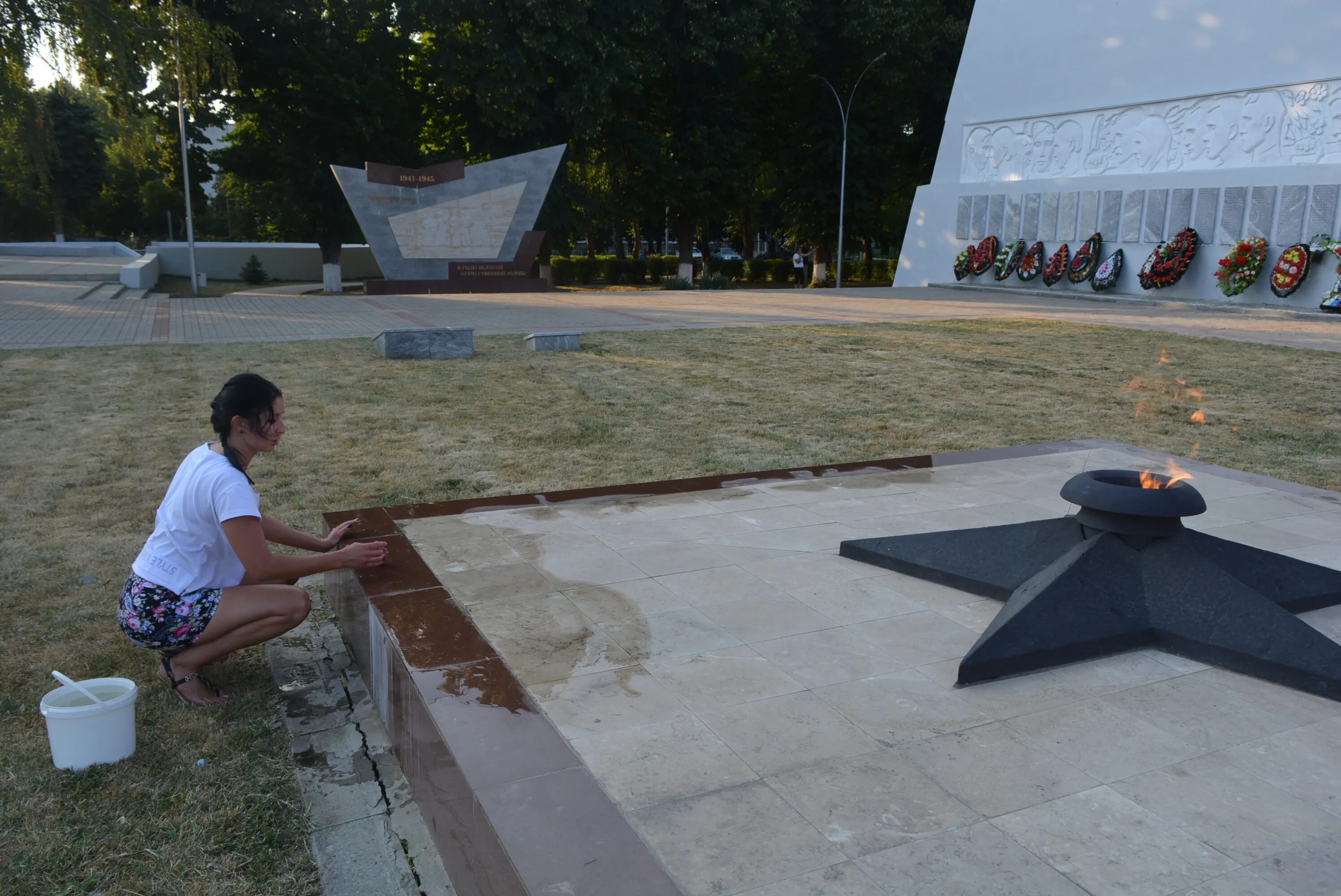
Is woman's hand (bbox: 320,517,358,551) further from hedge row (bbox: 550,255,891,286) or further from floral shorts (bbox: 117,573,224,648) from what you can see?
hedge row (bbox: 550,255,891,286)

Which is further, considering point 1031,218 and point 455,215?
point 1031,218

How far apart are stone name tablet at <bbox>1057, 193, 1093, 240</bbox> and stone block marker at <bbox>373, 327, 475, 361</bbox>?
16944 millimetres

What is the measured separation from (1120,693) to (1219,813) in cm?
69

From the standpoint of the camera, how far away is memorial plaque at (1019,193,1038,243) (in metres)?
24.1

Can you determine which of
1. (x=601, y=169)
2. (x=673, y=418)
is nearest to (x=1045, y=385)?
(x=673, y=418)

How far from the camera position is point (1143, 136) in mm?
21766

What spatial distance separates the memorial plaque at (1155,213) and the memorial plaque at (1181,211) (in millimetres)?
160

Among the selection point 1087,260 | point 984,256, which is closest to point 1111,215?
point 1087,260

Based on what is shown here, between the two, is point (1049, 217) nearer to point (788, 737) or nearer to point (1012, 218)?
point (1012, 218)

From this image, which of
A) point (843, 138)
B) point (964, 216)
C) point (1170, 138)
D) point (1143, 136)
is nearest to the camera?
point (1170, 138)

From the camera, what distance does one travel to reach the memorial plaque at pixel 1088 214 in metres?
22.6

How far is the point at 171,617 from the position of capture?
128 inches

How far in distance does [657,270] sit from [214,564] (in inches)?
1385

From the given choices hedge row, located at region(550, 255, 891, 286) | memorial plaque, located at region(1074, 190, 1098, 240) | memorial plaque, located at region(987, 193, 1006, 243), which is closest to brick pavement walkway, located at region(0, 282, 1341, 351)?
memorial plaque, located at region(1074, 190, 1098, 240)
